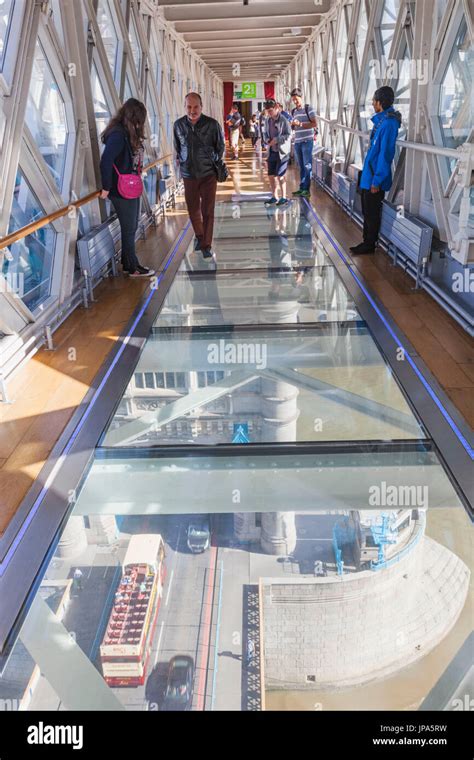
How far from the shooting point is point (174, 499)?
9.13 feet

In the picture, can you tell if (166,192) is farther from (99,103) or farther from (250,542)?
(250,542)

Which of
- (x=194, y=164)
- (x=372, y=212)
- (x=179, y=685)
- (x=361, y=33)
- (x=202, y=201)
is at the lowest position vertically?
(x=179, y=685)

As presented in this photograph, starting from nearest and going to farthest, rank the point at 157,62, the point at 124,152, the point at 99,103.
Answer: the point at 124,152 < the point at 99,103 < the point at 157,62

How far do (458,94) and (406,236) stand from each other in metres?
1.26

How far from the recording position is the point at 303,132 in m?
10.6

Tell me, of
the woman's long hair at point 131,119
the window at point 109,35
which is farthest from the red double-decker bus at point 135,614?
the window at point 109,35

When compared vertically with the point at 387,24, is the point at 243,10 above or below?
above

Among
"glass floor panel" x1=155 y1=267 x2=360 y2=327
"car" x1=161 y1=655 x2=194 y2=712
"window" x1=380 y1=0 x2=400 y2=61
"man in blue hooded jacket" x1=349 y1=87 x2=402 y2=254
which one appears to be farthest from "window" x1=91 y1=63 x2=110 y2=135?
"car" x1=161 y1=655 x2=194 y2=712

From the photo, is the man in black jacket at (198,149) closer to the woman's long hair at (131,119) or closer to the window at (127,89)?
the woman's long hair at (131,119)

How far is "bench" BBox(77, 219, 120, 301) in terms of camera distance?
18.3 feet

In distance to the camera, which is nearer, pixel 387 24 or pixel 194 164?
pixel 194 164

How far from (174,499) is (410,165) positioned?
5.00m

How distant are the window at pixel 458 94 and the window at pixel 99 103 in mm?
3634

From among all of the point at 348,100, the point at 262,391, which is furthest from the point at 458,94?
the point at 348,100
